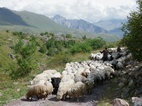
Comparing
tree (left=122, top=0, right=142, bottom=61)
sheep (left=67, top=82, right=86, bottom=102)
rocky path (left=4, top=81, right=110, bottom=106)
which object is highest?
tree (left=122, top=0, right=142, bottom=61)

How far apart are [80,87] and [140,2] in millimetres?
8722

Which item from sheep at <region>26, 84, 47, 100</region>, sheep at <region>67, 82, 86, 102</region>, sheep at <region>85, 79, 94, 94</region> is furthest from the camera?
sheep at <region>85, 79, 94, 94</region>

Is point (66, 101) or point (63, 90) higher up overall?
point (63, 90)

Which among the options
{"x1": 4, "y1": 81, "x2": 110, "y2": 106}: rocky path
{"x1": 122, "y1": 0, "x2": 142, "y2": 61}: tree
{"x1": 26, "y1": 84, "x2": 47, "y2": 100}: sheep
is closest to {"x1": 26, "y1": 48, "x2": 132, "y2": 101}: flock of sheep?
{"x1": 26, "y1": 84, "x2": 47, "y2": 100}: sheep

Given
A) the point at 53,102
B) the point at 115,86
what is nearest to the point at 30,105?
the point at 53,102

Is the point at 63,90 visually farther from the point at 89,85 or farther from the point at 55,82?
the point at 55,82

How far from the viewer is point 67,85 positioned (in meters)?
23.6

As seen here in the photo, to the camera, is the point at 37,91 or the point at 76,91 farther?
the point at 37,91

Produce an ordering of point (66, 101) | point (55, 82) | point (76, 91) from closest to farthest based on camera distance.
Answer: point (66, 101)
point (76, 91)
point (55, 82)

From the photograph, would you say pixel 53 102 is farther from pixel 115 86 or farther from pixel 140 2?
pixel 140 2

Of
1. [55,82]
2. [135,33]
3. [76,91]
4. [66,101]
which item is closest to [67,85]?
[76,91]

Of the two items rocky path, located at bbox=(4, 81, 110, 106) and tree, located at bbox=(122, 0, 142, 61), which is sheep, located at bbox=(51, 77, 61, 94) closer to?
rocky path, located at bbox=(4, 81, 110, 106)

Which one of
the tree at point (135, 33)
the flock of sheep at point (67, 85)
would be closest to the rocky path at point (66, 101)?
the flock of sheep at point (67, 85)

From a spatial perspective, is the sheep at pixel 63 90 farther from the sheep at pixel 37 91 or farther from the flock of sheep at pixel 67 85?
the sheep at pixel 37 91
